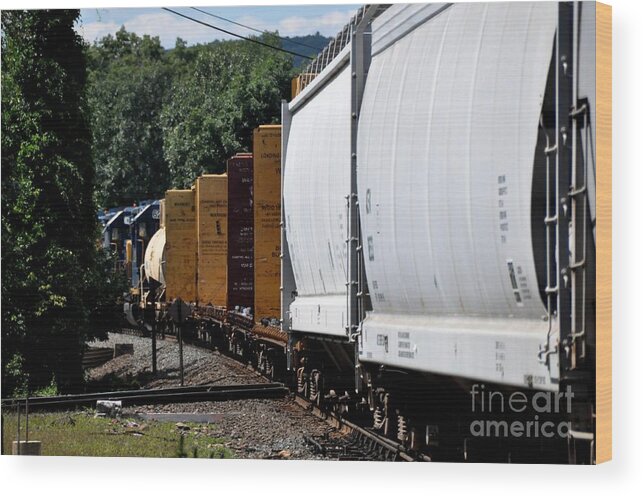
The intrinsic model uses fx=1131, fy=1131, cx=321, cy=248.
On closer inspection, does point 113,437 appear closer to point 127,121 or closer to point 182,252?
point 182,252

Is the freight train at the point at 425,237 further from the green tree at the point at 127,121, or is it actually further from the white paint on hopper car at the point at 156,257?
the green tree at the point at 127,121

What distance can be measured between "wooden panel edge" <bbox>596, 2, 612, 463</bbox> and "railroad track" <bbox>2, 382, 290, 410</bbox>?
3689 mm

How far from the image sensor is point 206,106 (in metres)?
11.4

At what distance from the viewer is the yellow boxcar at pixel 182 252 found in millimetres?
12194

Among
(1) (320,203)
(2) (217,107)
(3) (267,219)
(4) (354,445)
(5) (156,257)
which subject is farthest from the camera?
(5) (156,257)

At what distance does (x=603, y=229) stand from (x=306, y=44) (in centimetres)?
363

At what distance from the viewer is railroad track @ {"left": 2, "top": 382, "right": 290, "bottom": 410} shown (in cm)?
1091

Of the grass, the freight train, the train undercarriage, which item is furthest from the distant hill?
the grass

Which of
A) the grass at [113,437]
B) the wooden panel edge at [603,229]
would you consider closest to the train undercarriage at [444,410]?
the wooden panel edge at [603,229]

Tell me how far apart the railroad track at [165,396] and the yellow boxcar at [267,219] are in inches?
40.6

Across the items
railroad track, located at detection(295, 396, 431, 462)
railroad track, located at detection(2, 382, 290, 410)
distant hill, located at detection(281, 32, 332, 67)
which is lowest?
railroad track, located at detection(295, 396, 431, 462)

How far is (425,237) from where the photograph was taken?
8562 mm

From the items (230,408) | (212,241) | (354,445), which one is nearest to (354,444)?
(354,445)

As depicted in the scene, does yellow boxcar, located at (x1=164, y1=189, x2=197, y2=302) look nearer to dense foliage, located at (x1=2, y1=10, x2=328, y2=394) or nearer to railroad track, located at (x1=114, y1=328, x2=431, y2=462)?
dense foliage, located at (x1=2, y1=10, x2=328, y2=394)
